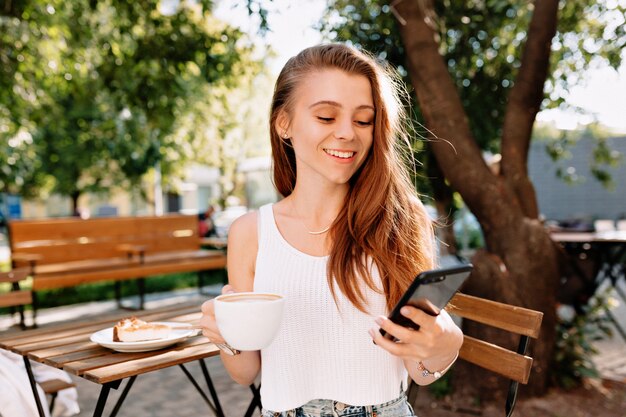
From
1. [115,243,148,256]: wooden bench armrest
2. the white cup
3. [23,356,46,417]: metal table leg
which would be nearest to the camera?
the white cup

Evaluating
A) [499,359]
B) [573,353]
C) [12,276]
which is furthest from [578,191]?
[499,359]

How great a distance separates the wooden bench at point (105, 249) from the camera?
6922 mm

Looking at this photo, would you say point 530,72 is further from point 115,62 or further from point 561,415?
point 115,62

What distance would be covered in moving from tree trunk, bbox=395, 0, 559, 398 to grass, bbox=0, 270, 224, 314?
6.27 metres

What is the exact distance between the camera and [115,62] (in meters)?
6.24

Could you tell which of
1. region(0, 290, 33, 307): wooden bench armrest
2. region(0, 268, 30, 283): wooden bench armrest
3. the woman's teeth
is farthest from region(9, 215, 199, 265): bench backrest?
the woman's teeth

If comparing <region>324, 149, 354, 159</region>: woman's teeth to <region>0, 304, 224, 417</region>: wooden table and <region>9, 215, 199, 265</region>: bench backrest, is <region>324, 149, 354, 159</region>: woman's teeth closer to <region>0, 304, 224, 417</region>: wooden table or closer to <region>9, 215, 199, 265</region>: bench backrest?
<region>0, 304, 224, 417</region>: wooden table

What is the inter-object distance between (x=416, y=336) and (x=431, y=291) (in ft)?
0.39

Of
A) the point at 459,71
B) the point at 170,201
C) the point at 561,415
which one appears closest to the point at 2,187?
the point at 170,201

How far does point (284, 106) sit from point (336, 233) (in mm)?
413

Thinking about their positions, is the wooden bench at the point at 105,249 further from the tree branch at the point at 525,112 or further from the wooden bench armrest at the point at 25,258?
the tree branch at the point at 525,112

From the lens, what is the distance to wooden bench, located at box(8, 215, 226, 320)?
692 centimetres

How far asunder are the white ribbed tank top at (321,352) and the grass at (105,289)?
24.2 feet

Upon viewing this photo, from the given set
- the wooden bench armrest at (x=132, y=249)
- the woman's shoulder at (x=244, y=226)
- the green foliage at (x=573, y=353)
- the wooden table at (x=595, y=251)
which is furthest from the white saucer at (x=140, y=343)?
the wooden bench armrest at (x=132, y=249)
